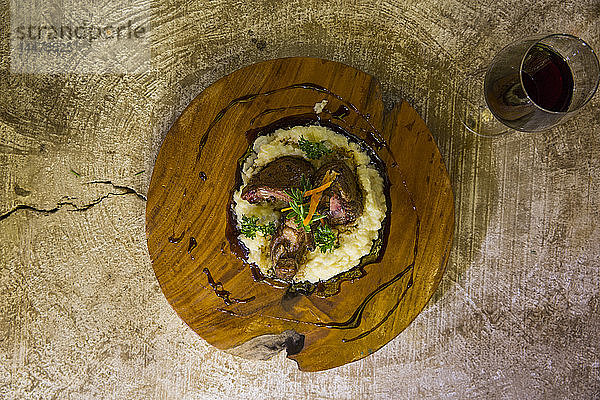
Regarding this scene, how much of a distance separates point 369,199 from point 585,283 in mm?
1474

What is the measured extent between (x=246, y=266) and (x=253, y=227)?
28 cm

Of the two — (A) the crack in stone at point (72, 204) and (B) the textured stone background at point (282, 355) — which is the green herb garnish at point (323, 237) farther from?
(A) the crack in stone at point (72, 204)

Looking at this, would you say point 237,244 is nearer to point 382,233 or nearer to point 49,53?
point 382,233

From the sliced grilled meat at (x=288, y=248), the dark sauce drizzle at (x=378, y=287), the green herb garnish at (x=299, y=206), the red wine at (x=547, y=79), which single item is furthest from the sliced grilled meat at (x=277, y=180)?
the red wine at (x=547, y=79)

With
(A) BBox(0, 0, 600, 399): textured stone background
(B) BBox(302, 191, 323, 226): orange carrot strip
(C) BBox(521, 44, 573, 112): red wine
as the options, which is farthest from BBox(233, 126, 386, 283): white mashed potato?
(C) BBox(521, 44, 573, 112): red wine

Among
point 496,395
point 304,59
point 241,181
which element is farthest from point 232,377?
point 304,59

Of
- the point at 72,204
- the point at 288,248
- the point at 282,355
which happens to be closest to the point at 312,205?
the point at 288,248

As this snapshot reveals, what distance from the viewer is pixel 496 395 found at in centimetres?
276

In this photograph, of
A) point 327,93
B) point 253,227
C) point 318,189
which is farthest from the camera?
point 327,93

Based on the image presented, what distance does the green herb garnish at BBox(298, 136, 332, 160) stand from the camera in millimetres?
2248

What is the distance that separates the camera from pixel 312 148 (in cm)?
225

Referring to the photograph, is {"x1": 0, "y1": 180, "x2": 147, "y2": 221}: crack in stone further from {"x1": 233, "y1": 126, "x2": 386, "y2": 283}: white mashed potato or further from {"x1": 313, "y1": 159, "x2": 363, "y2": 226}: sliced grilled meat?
{"x1": 313, "y1": 159, "x2": 363, "y2": 226}: sliced grilled meat

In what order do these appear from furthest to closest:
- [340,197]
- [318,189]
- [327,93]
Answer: [327,93], [340,197], [318,189]

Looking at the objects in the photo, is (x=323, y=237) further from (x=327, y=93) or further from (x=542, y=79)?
(x=542, y=79)
